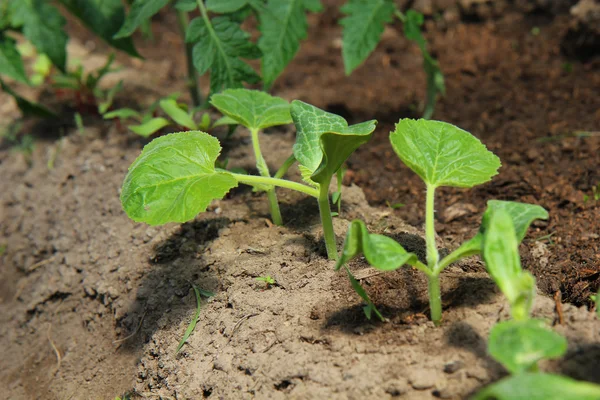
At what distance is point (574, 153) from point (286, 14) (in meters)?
1.35

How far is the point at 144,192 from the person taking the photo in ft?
5.22

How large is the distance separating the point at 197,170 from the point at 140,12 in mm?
1079

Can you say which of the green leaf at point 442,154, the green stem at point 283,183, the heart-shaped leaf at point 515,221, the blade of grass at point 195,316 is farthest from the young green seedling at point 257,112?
the heart-shaped leaf at point 515,221

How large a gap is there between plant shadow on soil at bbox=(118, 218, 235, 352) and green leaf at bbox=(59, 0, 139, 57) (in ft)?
3.71

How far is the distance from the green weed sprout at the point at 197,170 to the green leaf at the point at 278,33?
2.49 ft

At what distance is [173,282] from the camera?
1988 mm

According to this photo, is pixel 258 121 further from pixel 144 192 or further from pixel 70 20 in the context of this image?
pixel 70 20

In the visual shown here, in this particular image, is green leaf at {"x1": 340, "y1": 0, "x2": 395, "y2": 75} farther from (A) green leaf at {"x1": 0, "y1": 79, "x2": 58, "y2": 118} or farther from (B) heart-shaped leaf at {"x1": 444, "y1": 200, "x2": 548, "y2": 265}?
(A) green leaf at {"x1": 0, "y1": 79, "x2": 58, "y2": 118}

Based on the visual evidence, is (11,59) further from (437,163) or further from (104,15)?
(437,163)

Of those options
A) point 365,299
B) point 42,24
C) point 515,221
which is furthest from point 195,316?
point 42,24

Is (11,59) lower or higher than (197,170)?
lower

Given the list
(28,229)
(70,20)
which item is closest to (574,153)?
(28,229)

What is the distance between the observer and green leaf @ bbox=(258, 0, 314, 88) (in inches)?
96.3

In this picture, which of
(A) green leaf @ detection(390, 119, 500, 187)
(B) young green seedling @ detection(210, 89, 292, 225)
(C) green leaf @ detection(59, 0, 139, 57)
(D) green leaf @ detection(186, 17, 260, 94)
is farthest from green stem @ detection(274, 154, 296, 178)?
(C) green leaf @ detection(59, 0, 139, 57)
